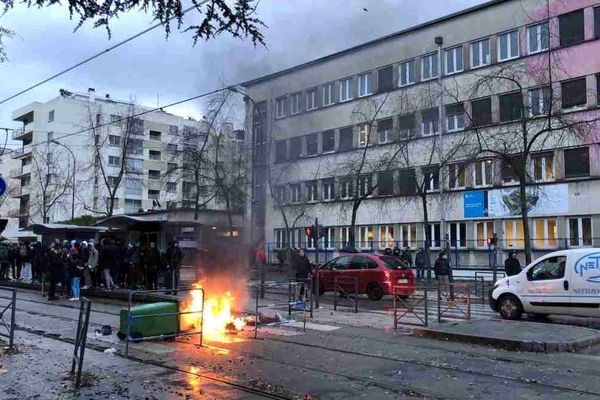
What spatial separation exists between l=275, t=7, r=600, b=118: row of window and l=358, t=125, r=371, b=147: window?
4.79 feet

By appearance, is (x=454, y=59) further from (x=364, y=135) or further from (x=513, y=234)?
(x=364, y=135)

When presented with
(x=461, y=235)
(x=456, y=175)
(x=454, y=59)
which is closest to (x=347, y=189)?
(x=456, y=175)

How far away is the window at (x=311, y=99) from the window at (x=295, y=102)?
0.68 feet

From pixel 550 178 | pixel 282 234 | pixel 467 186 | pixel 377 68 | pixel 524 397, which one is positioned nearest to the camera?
pixel 524 397

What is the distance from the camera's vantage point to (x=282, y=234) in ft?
68.5

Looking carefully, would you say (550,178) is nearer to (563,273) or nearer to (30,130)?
(563,273)

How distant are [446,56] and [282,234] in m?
16.7

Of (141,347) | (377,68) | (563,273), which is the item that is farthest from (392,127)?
(141,347)

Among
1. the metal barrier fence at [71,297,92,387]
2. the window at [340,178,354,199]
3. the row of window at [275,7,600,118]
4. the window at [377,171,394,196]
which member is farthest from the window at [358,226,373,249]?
the metal barrier fence at [71,297,92,387]

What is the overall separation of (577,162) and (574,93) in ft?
10.6

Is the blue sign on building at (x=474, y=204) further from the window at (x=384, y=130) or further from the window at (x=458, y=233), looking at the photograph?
the window at (x=384, y=130)

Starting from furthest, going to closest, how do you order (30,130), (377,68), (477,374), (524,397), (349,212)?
(30,130)
(349,212)
(377,68)
(477,374)
(524,397)

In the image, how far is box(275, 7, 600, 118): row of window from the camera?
1168 cm

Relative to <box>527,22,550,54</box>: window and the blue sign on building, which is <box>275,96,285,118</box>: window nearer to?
<box>527,22,550,54</box>: window
